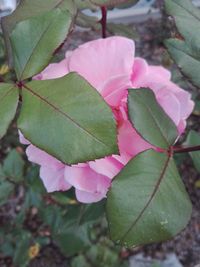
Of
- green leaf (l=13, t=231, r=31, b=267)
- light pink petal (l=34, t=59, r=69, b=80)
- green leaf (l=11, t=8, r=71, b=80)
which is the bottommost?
green leaf (l=13, t=231, r=31, b=267)

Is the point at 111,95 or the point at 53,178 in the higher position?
the point at 111,95

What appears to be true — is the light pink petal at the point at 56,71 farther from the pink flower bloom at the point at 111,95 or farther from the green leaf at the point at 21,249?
the green leaf at the point at 21,249

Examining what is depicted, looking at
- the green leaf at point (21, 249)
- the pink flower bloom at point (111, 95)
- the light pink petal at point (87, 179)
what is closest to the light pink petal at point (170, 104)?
the pink flower bloom at point (111, 95)

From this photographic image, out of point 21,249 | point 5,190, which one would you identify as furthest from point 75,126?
point 21,249

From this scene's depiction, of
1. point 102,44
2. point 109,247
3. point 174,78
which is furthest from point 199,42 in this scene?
point 109,247

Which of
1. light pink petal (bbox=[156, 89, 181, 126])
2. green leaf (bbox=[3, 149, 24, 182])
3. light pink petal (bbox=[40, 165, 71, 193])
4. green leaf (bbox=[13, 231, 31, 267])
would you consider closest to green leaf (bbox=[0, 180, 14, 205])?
green leaf (bbox=[3, 149, 24, 182])

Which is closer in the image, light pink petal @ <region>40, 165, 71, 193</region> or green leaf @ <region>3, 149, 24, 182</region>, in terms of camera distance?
light pink petal @ <region>40, 165, 71, 193</region>

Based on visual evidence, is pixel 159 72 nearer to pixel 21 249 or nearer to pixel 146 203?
pixel 146 203

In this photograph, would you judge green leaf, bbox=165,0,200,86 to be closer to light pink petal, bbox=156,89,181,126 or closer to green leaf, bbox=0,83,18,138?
light pink petal, bbox=156,89,181,126
